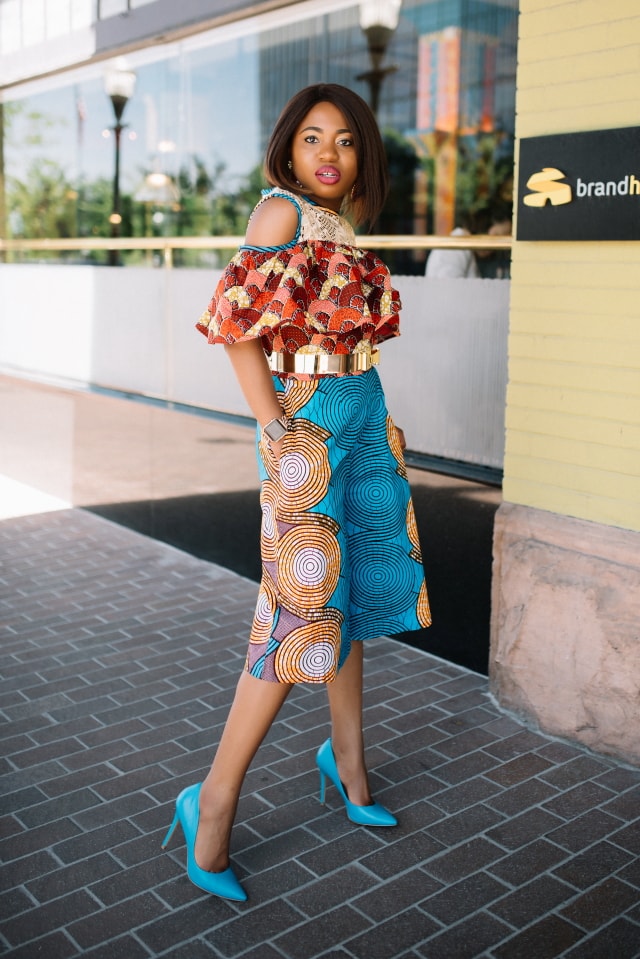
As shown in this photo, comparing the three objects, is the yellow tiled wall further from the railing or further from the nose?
the nose

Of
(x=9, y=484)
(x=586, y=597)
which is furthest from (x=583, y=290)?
(x=9, y=484)

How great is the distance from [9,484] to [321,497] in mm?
5642

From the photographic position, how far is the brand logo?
11.5 ft

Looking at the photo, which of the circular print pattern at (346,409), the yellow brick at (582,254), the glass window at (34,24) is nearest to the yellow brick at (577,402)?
the yellow brick at (582,254)

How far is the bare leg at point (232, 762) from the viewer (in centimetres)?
287

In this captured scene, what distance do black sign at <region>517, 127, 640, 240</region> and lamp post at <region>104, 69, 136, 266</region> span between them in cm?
400

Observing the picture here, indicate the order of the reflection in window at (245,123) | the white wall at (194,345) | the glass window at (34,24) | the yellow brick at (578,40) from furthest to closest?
1. the glass window at (34,24)
2. the reflection in window at (245,123)
3. the white wall at (194,345)
4. the yellow brick at (578,40)

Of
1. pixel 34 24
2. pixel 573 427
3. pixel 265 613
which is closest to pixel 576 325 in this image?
pixel 573 427

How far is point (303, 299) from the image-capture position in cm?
279

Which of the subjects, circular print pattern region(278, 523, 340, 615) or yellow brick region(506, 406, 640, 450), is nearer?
circular print pattern region(278, 523, 340, 615)

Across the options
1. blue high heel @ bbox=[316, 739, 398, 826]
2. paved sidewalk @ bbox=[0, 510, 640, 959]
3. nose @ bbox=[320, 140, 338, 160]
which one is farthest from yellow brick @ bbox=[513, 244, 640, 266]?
blue high heel @ bbox=[316, 739, 398, 826]

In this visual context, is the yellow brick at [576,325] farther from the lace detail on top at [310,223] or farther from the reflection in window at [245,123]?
the reflection in window at [245,123]

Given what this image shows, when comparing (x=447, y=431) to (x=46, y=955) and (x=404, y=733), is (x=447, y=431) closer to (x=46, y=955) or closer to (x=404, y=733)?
(x=404, y=733)

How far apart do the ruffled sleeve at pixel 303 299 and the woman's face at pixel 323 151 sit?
0.18 metres
